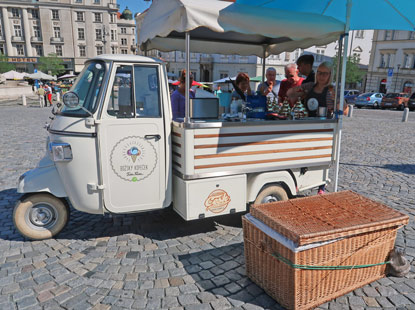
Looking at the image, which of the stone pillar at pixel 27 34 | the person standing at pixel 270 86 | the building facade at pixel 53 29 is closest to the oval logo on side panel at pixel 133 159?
the person standing at pixel 270 86

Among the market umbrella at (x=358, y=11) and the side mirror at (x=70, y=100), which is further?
the market umbrella at (x=358, y=11)

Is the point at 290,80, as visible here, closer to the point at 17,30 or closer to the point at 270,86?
the point at 270,86

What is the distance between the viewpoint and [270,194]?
4.66 m

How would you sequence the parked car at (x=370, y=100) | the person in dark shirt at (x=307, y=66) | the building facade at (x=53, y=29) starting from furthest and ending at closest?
the building facade at (x=53, y=29) < the parked car at (x=370, y=100) < the person in dark shirt at (x=307, y=66)

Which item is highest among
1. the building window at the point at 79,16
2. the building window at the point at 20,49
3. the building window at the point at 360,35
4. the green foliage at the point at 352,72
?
the building window at the point at 79,16

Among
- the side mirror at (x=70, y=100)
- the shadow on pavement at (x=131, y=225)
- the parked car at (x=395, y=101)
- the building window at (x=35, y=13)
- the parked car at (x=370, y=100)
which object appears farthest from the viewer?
the building window at (x=35, y=13)

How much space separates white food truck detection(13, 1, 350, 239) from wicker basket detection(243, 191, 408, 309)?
94 centimetres

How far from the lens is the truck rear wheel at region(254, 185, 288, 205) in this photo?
4.55 meters

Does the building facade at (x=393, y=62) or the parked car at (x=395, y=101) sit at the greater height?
the building facade at (x=393, y=62)

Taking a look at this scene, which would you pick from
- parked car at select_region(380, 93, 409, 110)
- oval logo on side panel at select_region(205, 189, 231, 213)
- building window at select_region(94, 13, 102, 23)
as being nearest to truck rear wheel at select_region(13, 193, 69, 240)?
oval logo on side panel at select_region(205, 189, 231, 213)

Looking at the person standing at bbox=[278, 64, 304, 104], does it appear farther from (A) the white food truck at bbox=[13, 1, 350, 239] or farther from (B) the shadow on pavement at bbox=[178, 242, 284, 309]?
(B) the shadow on pavement at bbox=[178, 242, 284, 309]

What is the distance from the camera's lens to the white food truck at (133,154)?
3.70 meters

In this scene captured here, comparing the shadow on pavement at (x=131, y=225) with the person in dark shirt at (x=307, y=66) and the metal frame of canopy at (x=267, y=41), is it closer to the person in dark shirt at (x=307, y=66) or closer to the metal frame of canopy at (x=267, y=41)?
the metal frame of canopy at (x=267, y=41)

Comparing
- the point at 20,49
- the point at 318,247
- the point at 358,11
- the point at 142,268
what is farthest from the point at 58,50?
the point at 318,247
